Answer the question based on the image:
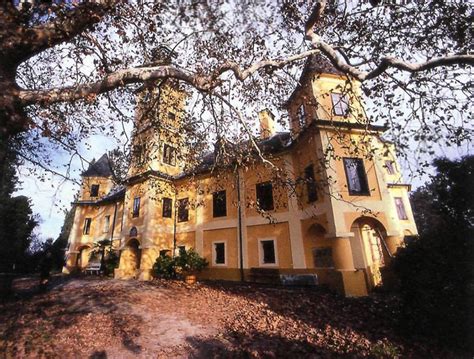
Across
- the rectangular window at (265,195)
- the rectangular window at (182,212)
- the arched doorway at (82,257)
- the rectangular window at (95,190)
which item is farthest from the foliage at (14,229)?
the rectangular window at (265,195)

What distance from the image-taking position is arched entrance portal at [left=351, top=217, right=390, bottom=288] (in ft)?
45.5

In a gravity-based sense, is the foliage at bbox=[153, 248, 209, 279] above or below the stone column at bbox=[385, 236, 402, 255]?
below

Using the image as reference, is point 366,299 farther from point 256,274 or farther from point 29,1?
point 29,1

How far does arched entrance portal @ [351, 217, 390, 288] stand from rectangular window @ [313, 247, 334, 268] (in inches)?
78.0

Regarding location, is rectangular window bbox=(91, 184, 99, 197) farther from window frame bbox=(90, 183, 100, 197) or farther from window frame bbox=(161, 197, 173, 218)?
window frame bbox=(161, 197, 173, 218)

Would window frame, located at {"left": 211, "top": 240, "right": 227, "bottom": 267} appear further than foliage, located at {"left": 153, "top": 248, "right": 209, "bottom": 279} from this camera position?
Yes

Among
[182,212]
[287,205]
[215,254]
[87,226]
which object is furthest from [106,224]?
[287,205]

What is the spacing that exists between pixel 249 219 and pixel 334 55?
43.6 ft

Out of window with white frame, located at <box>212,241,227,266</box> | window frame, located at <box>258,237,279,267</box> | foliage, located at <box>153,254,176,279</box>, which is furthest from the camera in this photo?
window with white frame, located at <box>212,241,227,266</box>

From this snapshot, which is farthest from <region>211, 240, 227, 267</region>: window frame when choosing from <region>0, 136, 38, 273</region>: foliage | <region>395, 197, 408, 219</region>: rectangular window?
<region>0, 136, 38, 273</region>: foliage

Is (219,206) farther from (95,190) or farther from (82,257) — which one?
(82,257)

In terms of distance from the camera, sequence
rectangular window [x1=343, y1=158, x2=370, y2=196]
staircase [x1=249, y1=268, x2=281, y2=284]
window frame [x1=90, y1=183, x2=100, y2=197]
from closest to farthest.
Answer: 1. rectangular window [x1=343, y1=158, x2=370, y2=196]
2. staircase [x1=249, y1=268, x2=281, y2=284]
3. window frame [x1=90, y1=183, x2=100, y2=197]

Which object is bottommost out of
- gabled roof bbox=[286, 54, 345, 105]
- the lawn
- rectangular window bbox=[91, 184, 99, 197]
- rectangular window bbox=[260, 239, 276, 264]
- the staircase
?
the lawn

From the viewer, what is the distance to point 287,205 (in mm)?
15930
